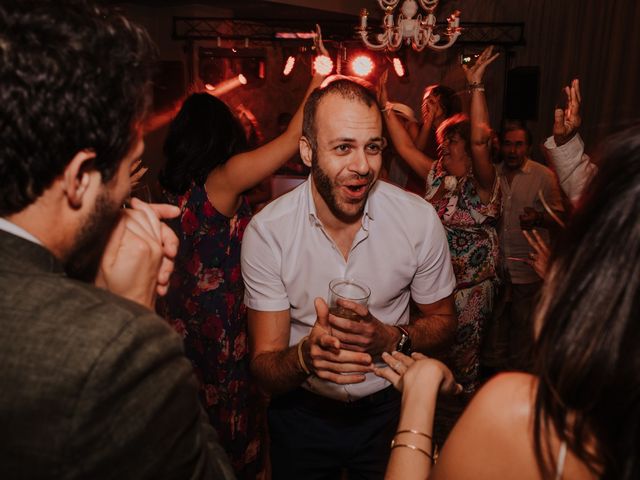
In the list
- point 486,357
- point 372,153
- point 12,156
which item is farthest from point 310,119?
point 486,357

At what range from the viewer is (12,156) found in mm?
767

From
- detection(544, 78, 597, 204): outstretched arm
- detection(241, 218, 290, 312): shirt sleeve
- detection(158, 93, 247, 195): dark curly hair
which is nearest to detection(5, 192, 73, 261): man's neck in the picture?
detection(241, 218, 290, 312): shirt sleeve

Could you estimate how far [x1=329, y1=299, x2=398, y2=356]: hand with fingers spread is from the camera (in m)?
1.52

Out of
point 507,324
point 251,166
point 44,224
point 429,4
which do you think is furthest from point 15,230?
point 507,324

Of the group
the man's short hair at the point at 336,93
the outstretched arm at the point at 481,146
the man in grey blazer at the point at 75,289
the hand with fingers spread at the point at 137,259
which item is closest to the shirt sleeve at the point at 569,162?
the outstretched arm at the point at 481,146

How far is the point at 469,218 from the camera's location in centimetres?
360

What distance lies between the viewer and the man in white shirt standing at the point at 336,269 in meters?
1.92

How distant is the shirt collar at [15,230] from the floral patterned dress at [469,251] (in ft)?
10.2

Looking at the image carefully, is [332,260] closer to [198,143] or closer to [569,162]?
[198,143]

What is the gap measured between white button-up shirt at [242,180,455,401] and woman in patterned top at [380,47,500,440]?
5.49ft

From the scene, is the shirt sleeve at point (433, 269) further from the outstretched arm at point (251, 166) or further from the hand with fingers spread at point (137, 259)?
the hand with fingers spread at point (137, 259)

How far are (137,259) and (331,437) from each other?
1188 mm

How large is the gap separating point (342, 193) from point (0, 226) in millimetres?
1286

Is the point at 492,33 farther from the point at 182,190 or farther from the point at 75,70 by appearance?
the point at 75,70
